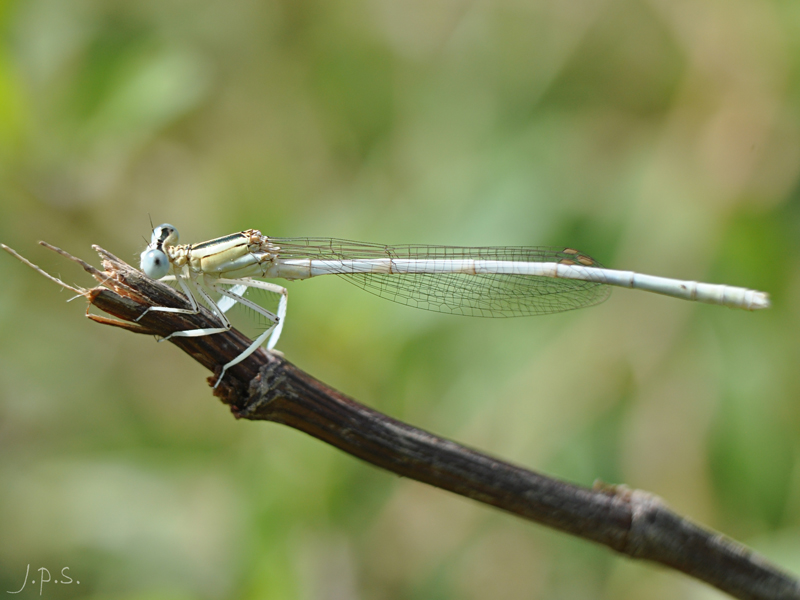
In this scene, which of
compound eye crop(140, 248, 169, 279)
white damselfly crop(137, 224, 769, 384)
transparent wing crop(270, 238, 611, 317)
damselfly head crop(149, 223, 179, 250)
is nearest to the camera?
compound eye crop(140, 248, 169, 279)

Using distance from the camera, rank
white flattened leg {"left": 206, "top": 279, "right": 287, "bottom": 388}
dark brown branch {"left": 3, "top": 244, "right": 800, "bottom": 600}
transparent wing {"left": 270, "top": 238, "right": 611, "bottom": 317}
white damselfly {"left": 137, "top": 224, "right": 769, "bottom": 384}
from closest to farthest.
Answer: dark brown branch {"left": 3, "top": 244, "right": 800, "bottom": 600} → white flattened leg {"left": 206, "top": 279, "right": 287, "bottom": 388} → white damselfly {"left": 137, "top": 224, "right": 769, "bottom": 384} → transparent wing {"left": 270, "top": 238, "right": 611, "bottom": 317}

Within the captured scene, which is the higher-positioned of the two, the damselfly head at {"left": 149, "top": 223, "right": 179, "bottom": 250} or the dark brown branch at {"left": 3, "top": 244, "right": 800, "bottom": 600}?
the damselfly head at {"left": 149, "top": 223, "right": 179, "bottom": 250}

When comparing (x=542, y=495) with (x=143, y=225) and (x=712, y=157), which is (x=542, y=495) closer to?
(x=712, y=157)

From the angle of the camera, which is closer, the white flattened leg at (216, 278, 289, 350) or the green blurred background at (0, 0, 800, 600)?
the white flattened leg at (216, 278, 289, 350)
